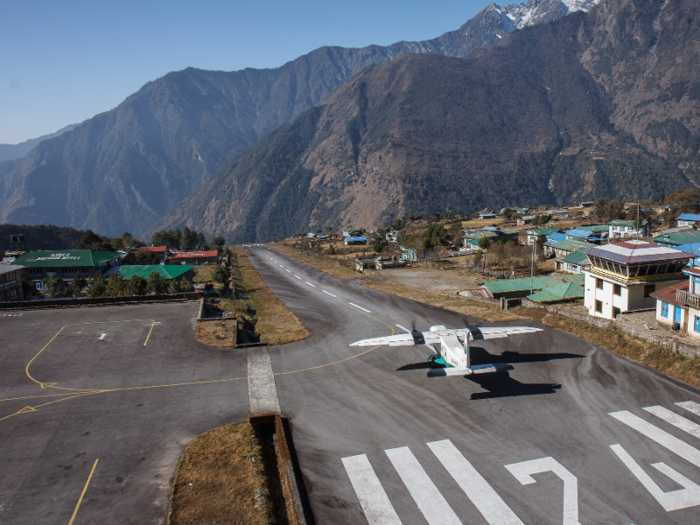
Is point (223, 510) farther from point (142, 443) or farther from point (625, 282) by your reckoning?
point (625, 282)

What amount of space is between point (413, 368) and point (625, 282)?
26827mm

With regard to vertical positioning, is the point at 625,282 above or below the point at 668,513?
above

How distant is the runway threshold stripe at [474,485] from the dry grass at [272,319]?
72.1 feet

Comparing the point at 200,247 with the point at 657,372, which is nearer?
the point at 657,372

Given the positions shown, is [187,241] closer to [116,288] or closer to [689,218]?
[116,288]

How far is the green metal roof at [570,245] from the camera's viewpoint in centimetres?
9423

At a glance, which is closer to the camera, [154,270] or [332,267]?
[154,270]

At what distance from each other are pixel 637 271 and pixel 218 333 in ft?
145

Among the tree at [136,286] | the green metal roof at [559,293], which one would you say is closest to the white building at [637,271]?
the green metal roof at [559,293]

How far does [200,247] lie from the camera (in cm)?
18200

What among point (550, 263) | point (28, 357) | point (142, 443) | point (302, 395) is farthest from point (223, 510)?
point (550, 263)

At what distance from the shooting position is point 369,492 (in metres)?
18.6

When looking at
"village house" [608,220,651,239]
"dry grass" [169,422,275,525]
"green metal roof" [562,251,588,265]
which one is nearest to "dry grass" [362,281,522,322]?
"dry grass" [169,422,275,525]

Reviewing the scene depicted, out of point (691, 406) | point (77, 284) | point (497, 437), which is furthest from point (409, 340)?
point (77, 284)
